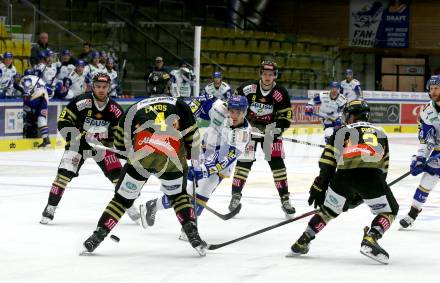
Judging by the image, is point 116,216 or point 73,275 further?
point 116,216

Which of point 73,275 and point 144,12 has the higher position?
point 144,12

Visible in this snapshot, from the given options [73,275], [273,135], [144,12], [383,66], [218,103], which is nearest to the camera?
[73,275]

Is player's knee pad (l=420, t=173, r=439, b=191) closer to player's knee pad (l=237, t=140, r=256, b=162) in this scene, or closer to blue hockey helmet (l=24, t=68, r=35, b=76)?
player's knee pad (l=237, t=140, r=256, b=162)

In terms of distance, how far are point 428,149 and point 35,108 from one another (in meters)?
10.7

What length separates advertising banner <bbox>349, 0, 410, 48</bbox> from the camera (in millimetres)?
33719

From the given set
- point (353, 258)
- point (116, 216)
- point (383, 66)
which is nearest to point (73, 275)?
point (116, 216)

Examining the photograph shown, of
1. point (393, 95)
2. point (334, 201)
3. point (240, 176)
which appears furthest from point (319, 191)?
point (393, 95)

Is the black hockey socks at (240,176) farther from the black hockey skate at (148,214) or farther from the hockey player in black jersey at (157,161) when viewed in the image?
the hockey player in black jersey at (157,161)

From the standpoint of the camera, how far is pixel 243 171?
36.3 feet

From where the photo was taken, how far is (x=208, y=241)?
28.8 ft

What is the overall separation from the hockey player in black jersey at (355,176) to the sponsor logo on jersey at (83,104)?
2.82 m

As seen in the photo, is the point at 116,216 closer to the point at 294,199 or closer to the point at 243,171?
the point at 243,171

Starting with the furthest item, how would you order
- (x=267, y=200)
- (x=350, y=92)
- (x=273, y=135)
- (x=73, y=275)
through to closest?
(x=350, y=92)
(x=267, y=200)
(x=273, y=135)
(x=73, y=275)

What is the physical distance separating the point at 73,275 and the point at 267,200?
5.34 m
